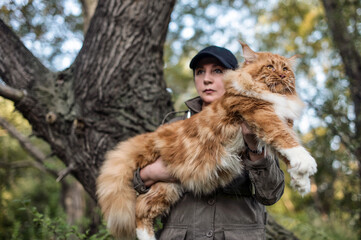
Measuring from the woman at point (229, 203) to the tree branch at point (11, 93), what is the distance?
1863 mm

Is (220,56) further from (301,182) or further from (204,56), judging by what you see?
(301,182)

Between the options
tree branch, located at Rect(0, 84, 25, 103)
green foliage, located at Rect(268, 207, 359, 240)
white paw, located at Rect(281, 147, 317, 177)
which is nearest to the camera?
white paw, located at Rect(281, 147, 317, 177)

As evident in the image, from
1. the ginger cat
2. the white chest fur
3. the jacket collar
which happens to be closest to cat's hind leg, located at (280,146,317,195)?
the ginger cat

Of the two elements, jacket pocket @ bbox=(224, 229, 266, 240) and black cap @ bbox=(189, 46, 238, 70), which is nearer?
jacket pocket @ bbox=(224, 229, 266, 240)

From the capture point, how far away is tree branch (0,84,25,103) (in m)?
3.31

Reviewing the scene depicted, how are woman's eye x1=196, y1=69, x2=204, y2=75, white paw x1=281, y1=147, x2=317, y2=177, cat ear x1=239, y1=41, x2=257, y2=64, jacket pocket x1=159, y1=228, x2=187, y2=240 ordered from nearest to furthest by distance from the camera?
1. white paw x1=281, y1=147, x2=317, y2=177
2. jacket pocket x1=159, y1=228, x2=187, y2=240
3. cat ear x1=239, y1=41, x2=257, y2=64
4. woman's eye x1=196, y1=69, x2=204, y2=75

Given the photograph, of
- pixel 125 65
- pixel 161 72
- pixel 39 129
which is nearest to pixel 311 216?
pixel 161 72

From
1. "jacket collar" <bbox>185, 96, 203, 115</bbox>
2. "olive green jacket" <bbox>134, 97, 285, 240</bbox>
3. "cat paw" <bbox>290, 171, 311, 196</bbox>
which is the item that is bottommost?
"olive green jacket" <bbox>134, 97, 285, 240</bbox>

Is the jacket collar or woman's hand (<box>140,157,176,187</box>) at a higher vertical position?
the jacket collar

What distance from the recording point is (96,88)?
3.72m

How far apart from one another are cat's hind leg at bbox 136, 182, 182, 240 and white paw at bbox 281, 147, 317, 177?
3.59ft

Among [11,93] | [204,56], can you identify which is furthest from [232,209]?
[11,93]

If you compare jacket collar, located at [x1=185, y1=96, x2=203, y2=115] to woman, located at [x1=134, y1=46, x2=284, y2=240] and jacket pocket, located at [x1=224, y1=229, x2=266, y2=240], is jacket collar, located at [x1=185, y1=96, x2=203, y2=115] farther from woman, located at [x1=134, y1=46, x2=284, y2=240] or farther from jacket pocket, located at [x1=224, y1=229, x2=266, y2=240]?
jacket pocket, located at [x1=224, y1=229, x2=266, y2=240]

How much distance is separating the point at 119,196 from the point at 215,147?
3.40 feet
